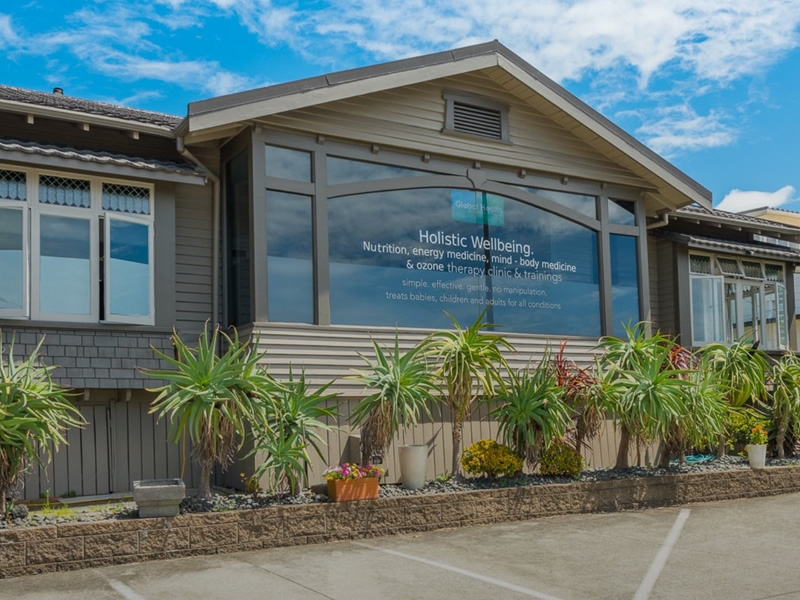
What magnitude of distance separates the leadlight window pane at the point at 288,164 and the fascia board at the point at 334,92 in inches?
22.6

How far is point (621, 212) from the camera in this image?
47.6 feet

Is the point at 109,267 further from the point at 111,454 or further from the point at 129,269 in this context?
the point at 111,454

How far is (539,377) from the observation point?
36.7 ft

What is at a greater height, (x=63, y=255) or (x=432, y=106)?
Result: (x=432, y=106)

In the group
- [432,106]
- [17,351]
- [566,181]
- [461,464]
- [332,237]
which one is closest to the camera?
[17,351]

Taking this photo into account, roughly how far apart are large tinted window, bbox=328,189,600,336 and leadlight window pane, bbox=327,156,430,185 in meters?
0.26

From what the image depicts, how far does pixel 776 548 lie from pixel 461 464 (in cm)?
376

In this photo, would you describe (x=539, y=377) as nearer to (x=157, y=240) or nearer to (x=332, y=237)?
(x=332, y=237)

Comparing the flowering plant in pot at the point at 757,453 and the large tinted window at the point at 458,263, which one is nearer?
the large tinted window at the point at 458,263

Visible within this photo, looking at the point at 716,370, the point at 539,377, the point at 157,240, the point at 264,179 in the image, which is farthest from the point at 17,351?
the point at 716,370

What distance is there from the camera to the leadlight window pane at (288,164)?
11.3 metres

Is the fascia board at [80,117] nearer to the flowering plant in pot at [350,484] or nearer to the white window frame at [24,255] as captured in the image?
the white window frame at [24,255]

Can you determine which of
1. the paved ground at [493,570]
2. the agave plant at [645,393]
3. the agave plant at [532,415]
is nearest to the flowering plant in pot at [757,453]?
the agave plant at [645,393]

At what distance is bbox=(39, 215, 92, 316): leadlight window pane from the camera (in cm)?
1034
